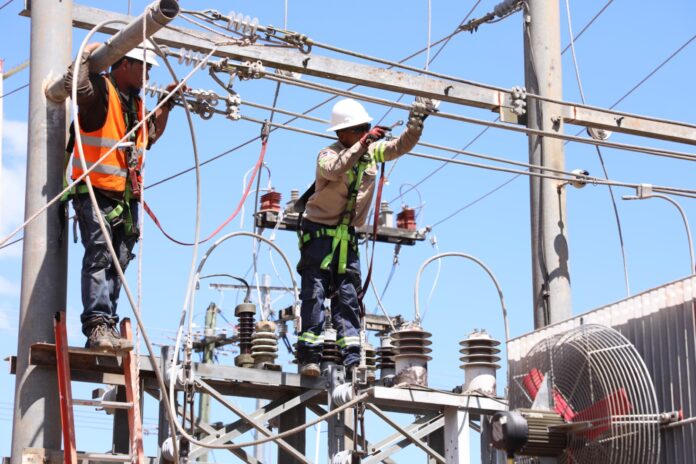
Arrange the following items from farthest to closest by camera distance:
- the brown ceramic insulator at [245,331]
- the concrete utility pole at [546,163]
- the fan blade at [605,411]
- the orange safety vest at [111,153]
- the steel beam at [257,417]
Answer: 1. the concrete utility pole at [546,163]
2. the brown ceramic insulator at [245,331]
3. the steel beam at [257,417]
4. the orange safety vest at [111,153]
5. the fan blade at [605,411]

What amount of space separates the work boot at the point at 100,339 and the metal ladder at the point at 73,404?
185 mm

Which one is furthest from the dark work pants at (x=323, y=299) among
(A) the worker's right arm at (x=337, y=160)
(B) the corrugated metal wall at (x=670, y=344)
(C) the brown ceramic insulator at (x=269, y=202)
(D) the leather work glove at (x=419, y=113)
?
(C) the brown ceramic insulator at (x=269, y=202)

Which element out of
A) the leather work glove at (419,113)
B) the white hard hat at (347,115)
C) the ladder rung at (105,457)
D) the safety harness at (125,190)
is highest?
the white hard hat at (347,115)

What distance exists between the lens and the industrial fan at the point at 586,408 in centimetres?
835

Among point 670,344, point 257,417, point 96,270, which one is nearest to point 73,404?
point 96,270

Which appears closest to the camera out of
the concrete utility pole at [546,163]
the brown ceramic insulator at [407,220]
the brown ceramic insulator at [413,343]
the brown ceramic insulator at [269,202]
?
the brown ceramic insulator at [413,343]

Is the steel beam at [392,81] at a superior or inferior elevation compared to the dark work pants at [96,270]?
superior

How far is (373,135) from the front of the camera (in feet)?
36.0

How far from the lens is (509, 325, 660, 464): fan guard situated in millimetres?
8336

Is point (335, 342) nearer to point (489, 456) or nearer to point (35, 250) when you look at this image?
point (489, 456)

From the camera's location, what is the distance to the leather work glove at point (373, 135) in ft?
35.9

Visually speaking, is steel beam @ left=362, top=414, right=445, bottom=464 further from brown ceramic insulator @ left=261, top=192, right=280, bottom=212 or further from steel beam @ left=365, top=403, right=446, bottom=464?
brown ceramic insulator @ left=261, top=192, right=280, bottom=212

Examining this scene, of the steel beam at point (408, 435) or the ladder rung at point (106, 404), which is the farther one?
the steel beam at point (408, 435)

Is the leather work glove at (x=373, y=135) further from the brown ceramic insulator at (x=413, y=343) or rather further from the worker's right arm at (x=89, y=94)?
the worker's right arm at (x=89, y=94)
